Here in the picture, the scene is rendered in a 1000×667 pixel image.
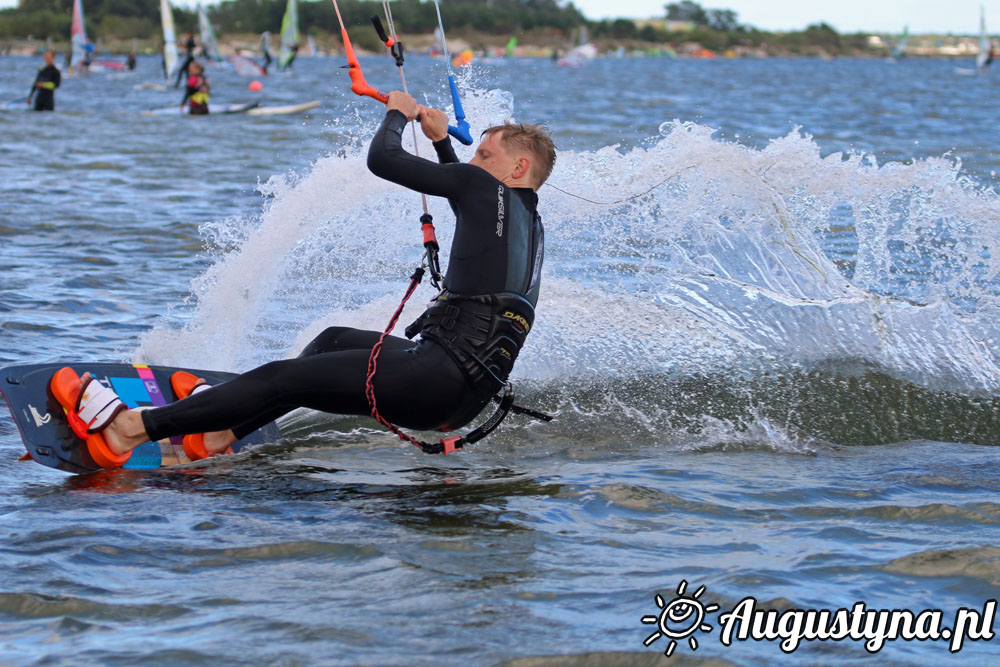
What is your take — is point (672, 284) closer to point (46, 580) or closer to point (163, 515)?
point (163, 515)

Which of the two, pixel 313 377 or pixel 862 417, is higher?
pixel 313 377

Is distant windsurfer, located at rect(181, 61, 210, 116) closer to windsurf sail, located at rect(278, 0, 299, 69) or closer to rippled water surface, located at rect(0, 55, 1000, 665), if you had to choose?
windsurf sail, located at rect(278, 0, 299, 69)

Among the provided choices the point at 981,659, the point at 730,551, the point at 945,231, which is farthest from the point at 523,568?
the point at 945,231

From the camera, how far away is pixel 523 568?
147 inches

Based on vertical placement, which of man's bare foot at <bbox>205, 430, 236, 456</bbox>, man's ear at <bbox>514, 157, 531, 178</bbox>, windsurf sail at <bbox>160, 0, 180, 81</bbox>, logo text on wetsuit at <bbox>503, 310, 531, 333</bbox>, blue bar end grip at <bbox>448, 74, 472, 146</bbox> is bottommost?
man's bare foot at <bbox>205, 430, 236, 456</bbox>

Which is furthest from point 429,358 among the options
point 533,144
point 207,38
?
point 207,38

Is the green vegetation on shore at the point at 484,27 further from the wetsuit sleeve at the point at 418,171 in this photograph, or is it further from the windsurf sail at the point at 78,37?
the wetsuit sleeve at the point at 418,171

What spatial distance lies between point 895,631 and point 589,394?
9.47 ft

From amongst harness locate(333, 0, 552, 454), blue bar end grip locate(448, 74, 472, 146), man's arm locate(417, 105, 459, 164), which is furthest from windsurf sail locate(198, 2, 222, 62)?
harness locate(333, 0, 552, 454)

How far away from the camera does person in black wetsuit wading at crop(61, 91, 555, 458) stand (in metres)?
4.43

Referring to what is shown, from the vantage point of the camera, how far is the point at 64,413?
4.82 meters

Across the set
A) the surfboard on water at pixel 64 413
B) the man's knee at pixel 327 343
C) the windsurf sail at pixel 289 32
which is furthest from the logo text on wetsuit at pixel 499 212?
the windsurf sail at pixel 289 32

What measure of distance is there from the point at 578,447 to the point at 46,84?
25.2m

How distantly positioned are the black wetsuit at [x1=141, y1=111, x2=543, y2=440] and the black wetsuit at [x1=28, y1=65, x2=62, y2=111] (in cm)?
2473
